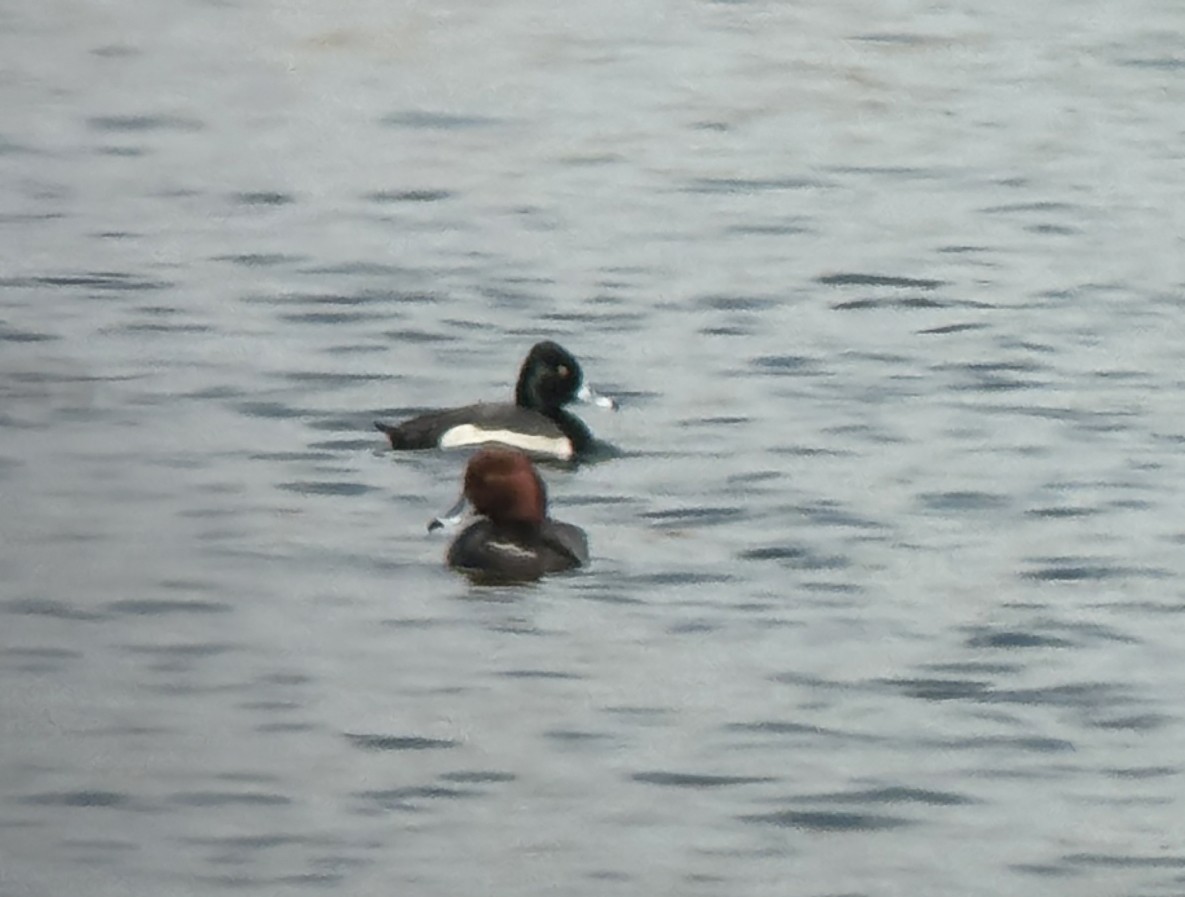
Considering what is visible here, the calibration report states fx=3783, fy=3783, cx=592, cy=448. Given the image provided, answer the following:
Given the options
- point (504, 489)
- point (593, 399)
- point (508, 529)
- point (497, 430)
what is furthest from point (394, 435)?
point (508, 529)

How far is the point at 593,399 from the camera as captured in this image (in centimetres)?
1370

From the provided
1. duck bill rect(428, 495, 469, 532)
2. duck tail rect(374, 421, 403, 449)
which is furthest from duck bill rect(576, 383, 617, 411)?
duck bill rect(428, 495, 469, 532)

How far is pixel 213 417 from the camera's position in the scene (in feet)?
43.7

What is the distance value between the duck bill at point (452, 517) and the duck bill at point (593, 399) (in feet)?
5.18

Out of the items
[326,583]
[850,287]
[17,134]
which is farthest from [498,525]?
[17,134]

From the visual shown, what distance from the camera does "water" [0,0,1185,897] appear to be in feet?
29.2

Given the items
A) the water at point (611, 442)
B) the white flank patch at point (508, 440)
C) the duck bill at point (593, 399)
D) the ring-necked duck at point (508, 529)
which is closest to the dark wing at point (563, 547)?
the ring-necked duck at point (508, 529)

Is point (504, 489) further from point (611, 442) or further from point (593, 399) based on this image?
point (593, 399)

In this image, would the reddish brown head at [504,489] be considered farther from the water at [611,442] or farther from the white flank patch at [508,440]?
the white flank patch at [508,440]

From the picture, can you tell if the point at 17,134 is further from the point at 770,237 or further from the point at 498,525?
the point at 498,525

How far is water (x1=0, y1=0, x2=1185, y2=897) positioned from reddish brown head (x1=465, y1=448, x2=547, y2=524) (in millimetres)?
211

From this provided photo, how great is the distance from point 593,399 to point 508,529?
82.1 inches

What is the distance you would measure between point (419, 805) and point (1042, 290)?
7.26 metres

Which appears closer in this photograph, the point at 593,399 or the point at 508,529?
the point at 508,529
